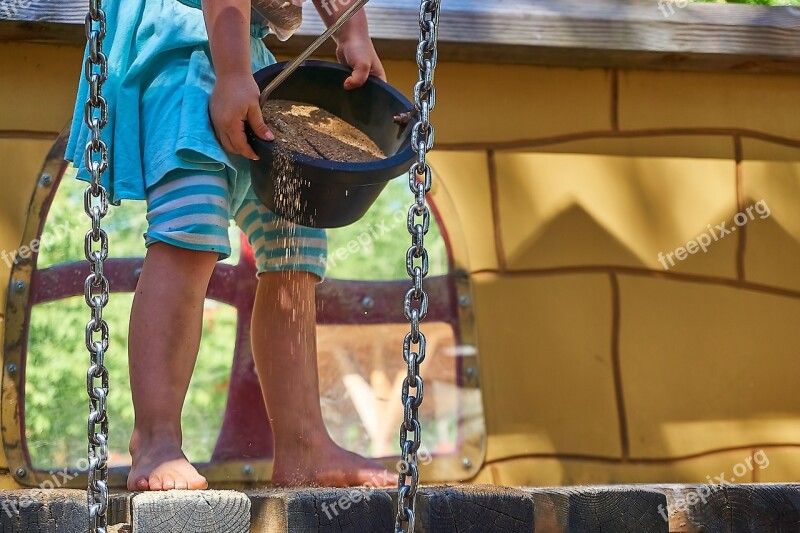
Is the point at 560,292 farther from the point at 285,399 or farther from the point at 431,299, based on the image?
the point at 285,399

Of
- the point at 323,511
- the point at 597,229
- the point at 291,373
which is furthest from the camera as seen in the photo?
the point at 597,229

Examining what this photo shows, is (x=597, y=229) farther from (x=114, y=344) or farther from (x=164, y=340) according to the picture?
(x=164, y=340)

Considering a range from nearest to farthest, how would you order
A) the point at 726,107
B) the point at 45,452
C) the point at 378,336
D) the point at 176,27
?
the point at 176,27
the point at 45,452
the point at 378,336
the point at 726,107

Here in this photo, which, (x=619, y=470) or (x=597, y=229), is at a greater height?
(x=597, y=229)

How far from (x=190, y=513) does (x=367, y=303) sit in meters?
1.75

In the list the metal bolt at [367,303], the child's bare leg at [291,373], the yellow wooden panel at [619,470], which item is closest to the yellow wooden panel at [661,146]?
the metal bolt at [367,303]

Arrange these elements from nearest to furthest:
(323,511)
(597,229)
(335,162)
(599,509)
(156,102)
→ 1. (323,511)
2. (599,509)
3. (335,162)
4. (156,102)
5. (597,229)

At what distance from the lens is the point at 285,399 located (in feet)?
7.57

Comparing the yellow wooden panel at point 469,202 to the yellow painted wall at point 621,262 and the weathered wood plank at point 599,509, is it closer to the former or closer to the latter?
the yellow painted wall at point 621,262

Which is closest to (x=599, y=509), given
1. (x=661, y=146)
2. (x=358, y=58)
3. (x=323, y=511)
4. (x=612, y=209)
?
(x=323, y=511)

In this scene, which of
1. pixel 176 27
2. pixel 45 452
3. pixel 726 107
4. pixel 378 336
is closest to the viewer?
pixel 176 27

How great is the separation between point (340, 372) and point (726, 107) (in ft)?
4.65

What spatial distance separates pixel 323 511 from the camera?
150cm

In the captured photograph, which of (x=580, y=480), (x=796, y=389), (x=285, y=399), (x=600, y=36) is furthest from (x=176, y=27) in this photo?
(x=796, y=389)
